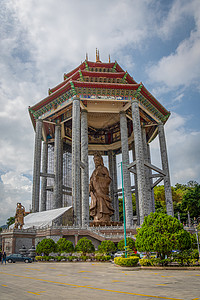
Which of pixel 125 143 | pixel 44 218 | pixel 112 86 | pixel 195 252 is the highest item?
pixel 112 86

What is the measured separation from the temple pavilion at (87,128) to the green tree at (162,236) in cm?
1795

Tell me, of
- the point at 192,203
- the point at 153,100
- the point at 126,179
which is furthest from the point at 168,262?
the point at 192,203

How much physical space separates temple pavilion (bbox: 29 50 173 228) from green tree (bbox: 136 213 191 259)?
58.9 ft

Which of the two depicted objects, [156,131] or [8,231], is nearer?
[8,231]

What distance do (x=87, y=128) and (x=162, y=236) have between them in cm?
3110

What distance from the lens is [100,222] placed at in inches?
1564

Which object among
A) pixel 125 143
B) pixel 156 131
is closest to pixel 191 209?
pixel 156 131

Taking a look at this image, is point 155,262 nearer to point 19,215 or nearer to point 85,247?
point 85,247

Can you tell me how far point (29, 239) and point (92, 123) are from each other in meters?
31.4

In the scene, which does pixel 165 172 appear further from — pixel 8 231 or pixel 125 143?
pixel 8 231

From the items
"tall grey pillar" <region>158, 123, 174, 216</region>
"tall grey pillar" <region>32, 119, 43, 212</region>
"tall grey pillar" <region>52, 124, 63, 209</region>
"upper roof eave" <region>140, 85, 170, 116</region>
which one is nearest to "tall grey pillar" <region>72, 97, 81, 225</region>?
"tall grey pillar" <region>32, 119, 43, 212</region>

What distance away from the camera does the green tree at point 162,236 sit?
1758 centimetres

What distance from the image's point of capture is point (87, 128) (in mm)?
46531

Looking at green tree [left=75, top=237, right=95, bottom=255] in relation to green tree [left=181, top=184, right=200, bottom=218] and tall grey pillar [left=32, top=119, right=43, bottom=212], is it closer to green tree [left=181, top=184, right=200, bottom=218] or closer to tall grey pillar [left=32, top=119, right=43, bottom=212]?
tall grey pillar [left=32, top=119, right=43, bottom=212]
